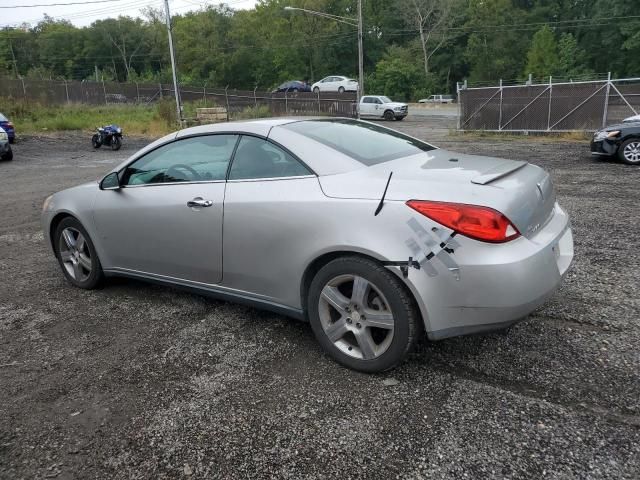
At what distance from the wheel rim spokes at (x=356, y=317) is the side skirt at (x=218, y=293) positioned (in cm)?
26

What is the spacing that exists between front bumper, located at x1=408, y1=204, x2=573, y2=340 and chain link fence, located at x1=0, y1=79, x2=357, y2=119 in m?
26.6

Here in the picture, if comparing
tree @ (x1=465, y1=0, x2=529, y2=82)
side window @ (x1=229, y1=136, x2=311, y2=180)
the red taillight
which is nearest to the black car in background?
the red taillight

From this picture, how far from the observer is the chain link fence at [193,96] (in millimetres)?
30172

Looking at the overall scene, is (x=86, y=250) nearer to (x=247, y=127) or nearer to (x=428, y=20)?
(x=247, y=127)

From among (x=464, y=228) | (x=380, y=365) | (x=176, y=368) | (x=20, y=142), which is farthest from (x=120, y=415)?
(x=20, y=142)

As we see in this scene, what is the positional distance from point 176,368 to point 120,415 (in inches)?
20.1

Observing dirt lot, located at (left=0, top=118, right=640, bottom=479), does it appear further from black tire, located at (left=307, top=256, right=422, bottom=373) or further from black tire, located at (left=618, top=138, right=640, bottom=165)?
black tire, located at (left=618, top=138, right=640, bottom=165)

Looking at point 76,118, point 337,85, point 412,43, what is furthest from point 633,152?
point 412,43

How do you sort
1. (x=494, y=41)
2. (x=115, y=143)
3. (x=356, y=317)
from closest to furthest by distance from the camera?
1. (x=356, y=317)
2. (x=115, y=143)
3. (x=494, y=41)

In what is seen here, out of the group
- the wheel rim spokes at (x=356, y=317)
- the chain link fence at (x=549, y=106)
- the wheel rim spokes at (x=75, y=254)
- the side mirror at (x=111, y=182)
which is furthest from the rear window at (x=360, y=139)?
the chain link fence at (x=549, y=106)

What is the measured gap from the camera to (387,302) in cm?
280

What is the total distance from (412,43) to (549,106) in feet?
192

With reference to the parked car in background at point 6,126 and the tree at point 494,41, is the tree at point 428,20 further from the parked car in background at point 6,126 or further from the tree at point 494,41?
the parked car in background at point 6,126

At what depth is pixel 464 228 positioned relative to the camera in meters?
2.62
